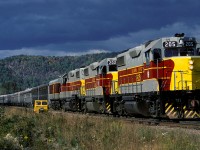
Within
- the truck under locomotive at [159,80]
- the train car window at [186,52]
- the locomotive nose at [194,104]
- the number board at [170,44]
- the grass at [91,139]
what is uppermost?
the number board at [170,44]

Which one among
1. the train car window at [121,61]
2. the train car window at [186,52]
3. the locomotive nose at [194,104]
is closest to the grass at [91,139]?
the locomotive nose at [194,104]

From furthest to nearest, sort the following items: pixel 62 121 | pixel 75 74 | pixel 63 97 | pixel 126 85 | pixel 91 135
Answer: pixel 63 97
pixel 75 74
pixel 126 85
pixel 62 121
pixel 91 135

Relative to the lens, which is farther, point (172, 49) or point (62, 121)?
point (172, 49)

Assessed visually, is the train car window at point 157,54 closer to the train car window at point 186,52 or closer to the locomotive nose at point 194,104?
the train car window at point 186,52

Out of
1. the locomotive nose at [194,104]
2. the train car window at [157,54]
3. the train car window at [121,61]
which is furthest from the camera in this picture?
the train car window at [121,61]

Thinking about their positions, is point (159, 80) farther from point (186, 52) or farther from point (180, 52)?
point (186, 52)

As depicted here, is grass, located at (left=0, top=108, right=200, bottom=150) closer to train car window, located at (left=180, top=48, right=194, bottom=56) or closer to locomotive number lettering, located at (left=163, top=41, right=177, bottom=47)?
locomotive number lettering, located at (left=163, top=41, right=177, bottom=47)

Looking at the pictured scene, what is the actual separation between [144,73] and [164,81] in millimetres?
1888

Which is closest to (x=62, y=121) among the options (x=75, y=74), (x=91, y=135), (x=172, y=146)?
(x=91, y=135)

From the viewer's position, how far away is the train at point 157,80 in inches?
814

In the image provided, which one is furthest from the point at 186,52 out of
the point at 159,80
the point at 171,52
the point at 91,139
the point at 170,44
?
the point at 91,139

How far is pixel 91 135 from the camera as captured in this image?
1385 centimetres

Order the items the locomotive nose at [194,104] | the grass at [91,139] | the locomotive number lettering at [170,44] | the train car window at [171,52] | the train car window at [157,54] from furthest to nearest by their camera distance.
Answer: the train car window at [157,54] < the train car window at [171,52] < the locomotive number lettering at [170,44] < the locomotive nose at [194,104] < the grass at [91,139]

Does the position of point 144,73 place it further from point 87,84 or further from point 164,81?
point 87,84
